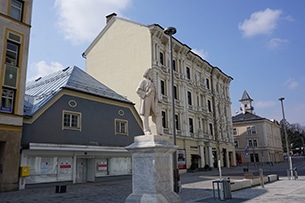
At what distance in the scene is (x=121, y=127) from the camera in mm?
25984

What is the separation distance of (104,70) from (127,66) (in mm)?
3543

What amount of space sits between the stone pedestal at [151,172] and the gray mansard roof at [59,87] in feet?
41.1

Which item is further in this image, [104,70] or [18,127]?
[104,70]

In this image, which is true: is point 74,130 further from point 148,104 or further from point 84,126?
point 148,104

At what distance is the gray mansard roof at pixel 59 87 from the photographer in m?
20.5

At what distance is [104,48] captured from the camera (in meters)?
35.3

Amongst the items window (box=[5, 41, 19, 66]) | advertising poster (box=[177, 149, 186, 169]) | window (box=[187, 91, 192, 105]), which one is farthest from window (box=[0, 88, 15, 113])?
window (box=[187, 91, 192, 105])

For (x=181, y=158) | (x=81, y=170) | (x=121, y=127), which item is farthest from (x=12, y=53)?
(x=181, y=158)

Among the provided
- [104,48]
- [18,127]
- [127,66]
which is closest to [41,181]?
[18,127]

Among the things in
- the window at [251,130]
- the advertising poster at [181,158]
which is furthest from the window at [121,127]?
the window at [251,130]

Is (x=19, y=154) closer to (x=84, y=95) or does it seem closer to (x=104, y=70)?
(x=84, y=95)

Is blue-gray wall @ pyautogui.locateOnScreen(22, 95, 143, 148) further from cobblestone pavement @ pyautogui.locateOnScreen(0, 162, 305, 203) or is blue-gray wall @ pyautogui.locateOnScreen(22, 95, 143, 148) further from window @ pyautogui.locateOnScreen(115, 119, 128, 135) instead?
cobblestone pavement @ pyautogui.locateOnScreen(0, 162, 305, 203)

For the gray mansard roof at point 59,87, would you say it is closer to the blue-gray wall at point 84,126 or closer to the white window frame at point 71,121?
the blue-gray wall at point 84,126

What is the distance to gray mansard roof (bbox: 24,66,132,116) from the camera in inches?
806
